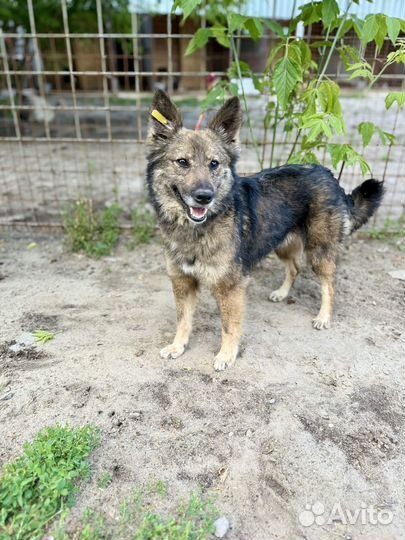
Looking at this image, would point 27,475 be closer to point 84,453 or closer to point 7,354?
point 84,453

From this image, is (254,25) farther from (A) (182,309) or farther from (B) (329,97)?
(A) (182,309)

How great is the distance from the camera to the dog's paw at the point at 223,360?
309 cm

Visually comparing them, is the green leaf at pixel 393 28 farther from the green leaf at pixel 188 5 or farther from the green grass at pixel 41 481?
the green grass at pixel 41 481

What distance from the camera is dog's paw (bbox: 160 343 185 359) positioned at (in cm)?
320

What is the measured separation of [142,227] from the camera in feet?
16.9

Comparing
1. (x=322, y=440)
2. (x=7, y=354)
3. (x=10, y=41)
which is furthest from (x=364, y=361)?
(x=10, y=41)

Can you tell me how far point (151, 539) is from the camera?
6.35ft

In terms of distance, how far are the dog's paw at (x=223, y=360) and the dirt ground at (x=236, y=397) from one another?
0.05 metres

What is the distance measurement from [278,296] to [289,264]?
1.06 ft

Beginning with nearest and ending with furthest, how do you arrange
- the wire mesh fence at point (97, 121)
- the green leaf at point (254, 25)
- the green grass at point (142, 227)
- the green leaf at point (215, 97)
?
the green leaf at point (254, 25), the green leaf at point (215, 97), the wire mesh fence at point (97, 121), the green grass at point (142, 227)

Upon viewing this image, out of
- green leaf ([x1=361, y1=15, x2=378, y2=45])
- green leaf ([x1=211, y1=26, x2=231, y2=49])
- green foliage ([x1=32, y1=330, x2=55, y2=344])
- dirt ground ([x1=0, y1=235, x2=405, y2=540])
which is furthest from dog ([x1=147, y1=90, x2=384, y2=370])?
green leaf ([x1=211, y1=26, x2=231, y2=49])

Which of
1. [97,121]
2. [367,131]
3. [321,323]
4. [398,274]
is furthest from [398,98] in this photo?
[97,121]

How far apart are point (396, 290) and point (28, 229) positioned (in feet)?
14.3

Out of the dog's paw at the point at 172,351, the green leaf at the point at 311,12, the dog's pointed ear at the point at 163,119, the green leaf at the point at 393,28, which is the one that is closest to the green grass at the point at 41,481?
the dog's paw at the point at 172,351
